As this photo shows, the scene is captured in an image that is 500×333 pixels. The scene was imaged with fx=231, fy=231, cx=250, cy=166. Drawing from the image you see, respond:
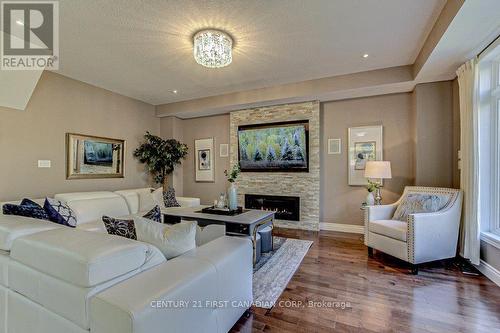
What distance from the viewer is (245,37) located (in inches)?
112

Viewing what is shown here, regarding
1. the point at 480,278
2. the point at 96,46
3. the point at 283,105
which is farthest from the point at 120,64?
the point at 480,278

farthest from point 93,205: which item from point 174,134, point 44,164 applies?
point 174,134

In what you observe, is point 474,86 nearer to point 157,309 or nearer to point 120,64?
point 157,309

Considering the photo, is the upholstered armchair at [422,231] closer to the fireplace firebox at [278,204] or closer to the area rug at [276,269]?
the area rug at [276,269]

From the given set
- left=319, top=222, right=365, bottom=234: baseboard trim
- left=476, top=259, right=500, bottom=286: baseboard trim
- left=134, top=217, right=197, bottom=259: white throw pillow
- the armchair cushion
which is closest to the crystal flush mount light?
left=134, top=217, right=197, bottom=259: white throw pillow

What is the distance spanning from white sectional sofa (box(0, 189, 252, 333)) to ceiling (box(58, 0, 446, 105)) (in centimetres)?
219

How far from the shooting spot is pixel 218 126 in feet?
19.1

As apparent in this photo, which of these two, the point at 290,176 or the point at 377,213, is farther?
the point at 290,176

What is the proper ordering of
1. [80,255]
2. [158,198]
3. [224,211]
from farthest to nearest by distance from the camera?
[158,198] < [224,211] < [80,255]

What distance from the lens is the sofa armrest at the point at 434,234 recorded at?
2.75 m

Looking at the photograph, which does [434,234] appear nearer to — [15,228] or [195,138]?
[15,228]

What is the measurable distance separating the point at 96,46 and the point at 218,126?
3100 millimetres

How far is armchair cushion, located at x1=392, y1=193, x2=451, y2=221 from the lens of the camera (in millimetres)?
3098

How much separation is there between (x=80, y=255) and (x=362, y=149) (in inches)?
177
